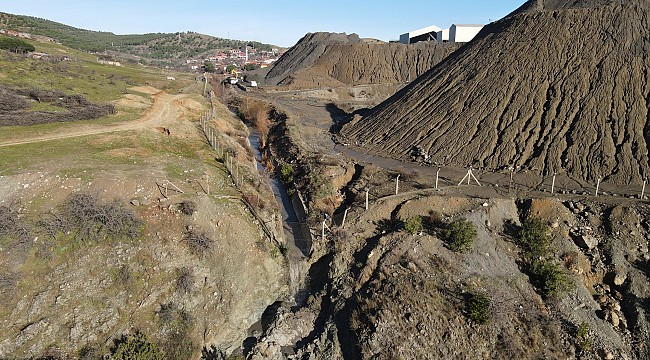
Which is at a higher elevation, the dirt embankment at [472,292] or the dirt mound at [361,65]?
the dirt mound at [361,65]

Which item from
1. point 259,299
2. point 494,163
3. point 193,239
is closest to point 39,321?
point 193,239

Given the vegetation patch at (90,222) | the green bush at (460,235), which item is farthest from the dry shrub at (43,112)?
the green bush at (460,235)

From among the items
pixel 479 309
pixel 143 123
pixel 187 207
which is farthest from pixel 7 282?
pixel 143 123

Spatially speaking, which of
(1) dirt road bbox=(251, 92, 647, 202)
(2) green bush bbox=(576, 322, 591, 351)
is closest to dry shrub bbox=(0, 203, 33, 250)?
(1) dirt road bbox=(251, 92, 647, 202)

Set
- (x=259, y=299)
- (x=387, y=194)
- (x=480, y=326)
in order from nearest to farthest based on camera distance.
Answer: (x=480, y=326)
(x=259, y=299)
(x=387, y=194)

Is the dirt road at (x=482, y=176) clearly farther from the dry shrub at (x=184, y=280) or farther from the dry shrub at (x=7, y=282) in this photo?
the dry shrub at (x=7, y=282)

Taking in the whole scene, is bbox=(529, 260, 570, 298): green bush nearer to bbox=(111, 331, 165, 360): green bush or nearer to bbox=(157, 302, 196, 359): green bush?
bbox=(157, 302, 196, 359): green bush

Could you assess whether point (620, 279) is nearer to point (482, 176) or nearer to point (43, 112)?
point (482, 176)

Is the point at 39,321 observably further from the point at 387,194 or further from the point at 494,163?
→ the point at 494,163
